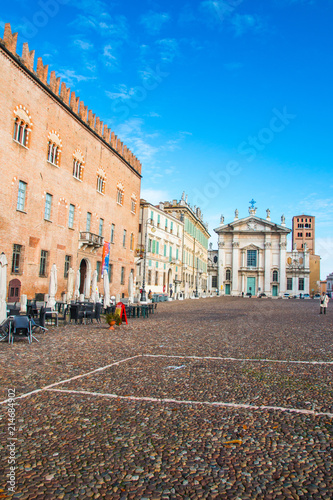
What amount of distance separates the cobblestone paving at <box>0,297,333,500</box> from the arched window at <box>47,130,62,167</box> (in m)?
17.7

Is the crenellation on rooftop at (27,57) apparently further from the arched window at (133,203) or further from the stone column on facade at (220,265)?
the stone column on facade at (220,265)

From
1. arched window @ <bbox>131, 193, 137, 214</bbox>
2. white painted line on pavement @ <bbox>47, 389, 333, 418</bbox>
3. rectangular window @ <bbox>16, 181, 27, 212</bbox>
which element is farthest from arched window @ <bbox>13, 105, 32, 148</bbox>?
white painted line on pavement @ <bbox>47, 389, 333, 418</bbox>

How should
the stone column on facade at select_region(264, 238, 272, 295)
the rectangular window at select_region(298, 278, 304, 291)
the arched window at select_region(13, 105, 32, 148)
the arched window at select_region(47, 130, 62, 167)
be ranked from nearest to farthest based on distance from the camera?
the arched window at select_region(13, 105, 32, 148)
the arched window at select_region(47, 130, 62, 167)
the stone column on facade at select_region(264, 238, 272, 295)
the rectangular window at select_region(298, 278, 304, 291)

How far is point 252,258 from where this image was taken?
82000 millimetres

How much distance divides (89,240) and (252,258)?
59.1 meters

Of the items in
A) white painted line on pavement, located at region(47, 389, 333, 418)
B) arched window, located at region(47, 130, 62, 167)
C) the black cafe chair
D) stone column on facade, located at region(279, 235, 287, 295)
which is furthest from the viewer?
stone column on facade, located at region(279, 235, 287, 295)

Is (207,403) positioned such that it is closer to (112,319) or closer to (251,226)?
(112,319)

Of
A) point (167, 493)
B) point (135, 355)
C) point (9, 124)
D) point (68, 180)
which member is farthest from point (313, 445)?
point (68, 180)

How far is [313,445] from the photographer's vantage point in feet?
13.5

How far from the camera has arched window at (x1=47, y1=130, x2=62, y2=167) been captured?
24125 mm

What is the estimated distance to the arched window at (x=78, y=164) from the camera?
27295mm

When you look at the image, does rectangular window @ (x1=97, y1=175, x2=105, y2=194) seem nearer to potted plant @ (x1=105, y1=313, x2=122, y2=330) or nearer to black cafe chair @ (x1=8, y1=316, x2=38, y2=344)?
potted plant @ (x1=105, y1=313, x2=122, y2=330)

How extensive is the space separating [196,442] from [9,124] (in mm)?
19977

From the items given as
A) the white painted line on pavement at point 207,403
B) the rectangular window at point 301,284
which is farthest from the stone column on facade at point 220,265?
the white painted line on pavement at point 207,403
